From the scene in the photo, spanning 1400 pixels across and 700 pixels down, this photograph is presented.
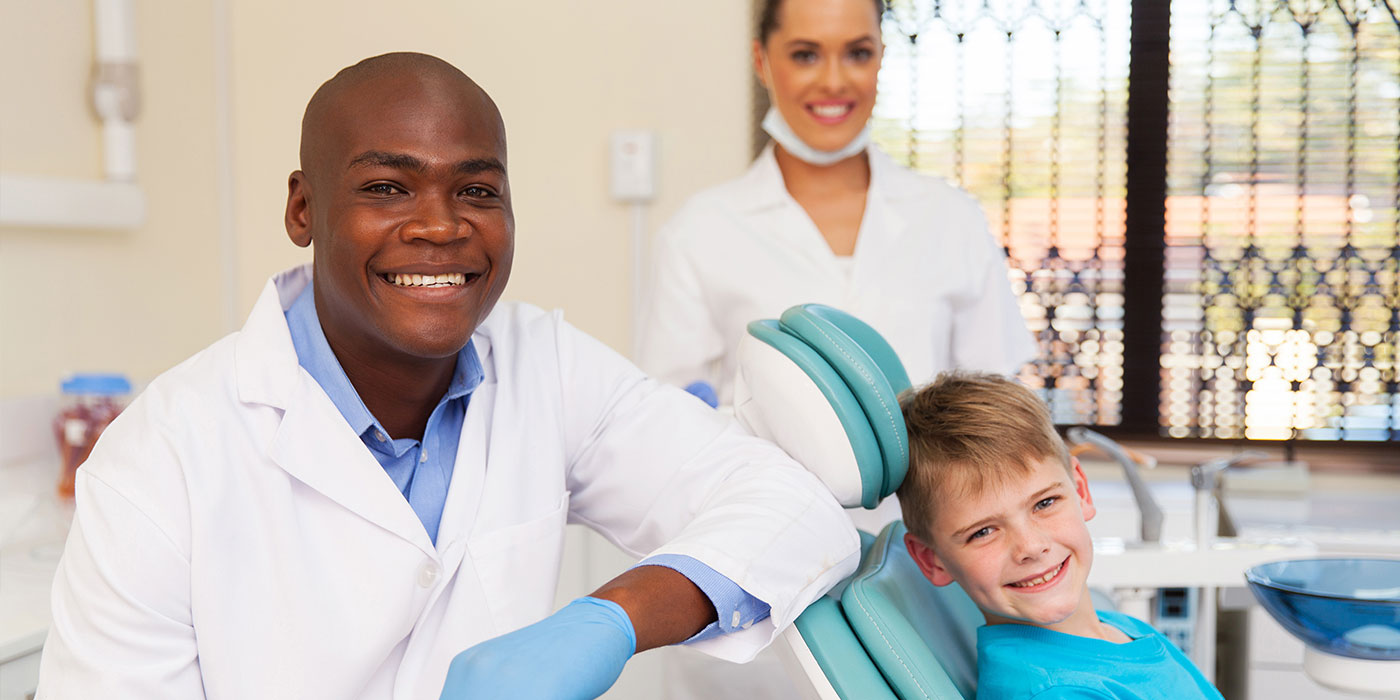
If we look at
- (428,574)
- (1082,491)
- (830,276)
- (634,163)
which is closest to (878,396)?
(1082,491)

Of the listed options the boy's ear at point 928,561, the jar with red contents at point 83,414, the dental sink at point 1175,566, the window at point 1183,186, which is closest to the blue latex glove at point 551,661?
the boy's ear at point 928,561

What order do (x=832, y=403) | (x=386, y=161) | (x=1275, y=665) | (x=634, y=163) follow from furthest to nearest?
(x=634, y=163), (x=1275, y=665), (x=832, y=403), (x=386, y=161)

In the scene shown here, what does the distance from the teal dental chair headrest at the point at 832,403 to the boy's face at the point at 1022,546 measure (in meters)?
0.09

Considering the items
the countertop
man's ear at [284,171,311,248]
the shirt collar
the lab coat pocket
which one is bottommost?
the countertop

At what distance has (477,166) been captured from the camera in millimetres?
1036

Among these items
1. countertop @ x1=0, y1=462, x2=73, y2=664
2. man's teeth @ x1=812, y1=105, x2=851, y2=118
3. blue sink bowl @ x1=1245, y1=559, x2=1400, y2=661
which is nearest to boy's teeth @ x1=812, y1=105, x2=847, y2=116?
man's teeth @ x1=812, y1=105, x2=851, y2=118

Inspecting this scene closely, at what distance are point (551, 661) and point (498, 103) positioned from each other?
6.36 ft

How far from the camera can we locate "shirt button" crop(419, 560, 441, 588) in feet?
3.40

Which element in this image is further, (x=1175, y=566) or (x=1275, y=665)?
(x=1275, y=665)

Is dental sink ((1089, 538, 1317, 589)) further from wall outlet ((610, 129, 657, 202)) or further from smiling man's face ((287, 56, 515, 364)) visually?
wall outlet ((610, 129, 657, 202))

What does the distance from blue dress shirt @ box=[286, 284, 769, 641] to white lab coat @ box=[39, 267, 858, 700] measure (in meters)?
0.03

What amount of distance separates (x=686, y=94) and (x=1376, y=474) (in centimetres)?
170

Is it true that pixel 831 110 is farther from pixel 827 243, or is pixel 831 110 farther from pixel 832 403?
pixel 832 403

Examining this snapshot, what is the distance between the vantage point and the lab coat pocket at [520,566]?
108cm
